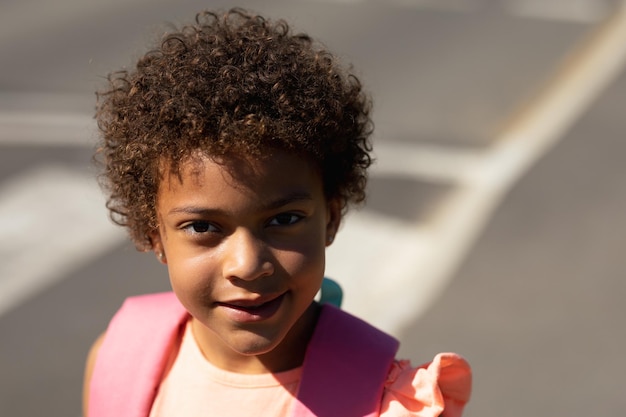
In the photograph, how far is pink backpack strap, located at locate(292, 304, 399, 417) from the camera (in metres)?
2.05

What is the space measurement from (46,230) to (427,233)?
7.11 feet

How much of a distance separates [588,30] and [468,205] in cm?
407

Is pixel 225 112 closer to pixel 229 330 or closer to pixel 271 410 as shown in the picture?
pixel 229 330

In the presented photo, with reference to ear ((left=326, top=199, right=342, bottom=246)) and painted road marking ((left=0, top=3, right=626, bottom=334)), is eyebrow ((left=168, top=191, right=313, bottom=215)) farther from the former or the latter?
painted road marking ((left=0, top=3, right=626, bottom=334))

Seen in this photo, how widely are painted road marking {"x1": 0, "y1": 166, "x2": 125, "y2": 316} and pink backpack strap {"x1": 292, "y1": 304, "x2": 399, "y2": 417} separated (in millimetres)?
3052

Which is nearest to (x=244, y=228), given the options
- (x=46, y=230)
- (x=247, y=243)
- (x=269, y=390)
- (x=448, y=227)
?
(x=247, y=243)

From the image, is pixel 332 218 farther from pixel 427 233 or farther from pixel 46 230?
pixel 46 230

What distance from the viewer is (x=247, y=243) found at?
1917 mm

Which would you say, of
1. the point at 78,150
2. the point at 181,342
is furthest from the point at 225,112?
the point at 78,150

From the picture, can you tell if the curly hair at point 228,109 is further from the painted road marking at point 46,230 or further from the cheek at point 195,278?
the painted road marking at point 46,230

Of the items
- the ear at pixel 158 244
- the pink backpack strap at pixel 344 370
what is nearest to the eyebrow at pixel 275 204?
the ear at pixel 158 244

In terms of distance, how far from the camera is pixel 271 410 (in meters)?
2.12

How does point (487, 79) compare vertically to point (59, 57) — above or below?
above

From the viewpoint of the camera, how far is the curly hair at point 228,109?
1.96 m
